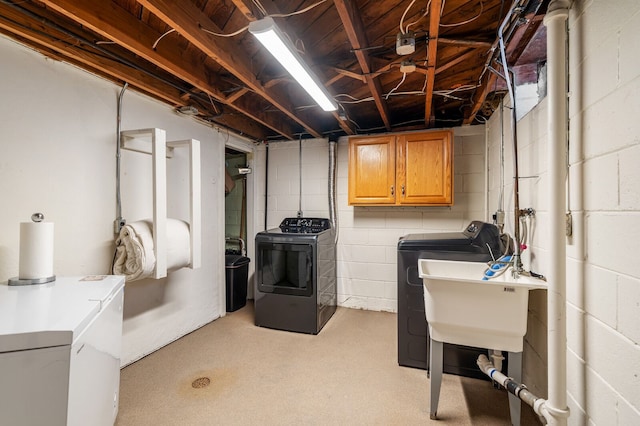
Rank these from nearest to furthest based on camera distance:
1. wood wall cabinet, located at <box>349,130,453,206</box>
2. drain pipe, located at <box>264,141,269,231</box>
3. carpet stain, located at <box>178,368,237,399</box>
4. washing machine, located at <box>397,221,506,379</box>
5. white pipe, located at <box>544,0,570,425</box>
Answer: white pipe, located at <box>544,0,570,425</box> < carpet stain, located at <box>178,368,237,399</box> < washing machine, located at <box>397,221,506,379</box> < wood wall cabinet, located at <box>349,130,453,206</box> < drain pipe, located at <box>264,141,269,231</box>

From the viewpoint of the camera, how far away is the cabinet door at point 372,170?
3.16 metres

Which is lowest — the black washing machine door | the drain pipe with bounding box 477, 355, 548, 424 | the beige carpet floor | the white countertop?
the beige carpet floor

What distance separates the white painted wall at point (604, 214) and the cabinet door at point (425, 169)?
1720mm

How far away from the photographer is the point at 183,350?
8.20 ft

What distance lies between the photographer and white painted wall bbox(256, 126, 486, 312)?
322 centimetres

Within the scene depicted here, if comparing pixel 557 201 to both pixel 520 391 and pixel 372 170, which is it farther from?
pixel 372 170

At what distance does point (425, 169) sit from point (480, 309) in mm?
1808

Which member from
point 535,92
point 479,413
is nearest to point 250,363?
point 479,413

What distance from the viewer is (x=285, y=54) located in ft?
5.14

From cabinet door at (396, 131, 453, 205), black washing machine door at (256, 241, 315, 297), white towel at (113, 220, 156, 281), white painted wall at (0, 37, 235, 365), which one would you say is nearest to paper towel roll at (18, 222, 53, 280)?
white painted wall at (0, 37, 235, 365)

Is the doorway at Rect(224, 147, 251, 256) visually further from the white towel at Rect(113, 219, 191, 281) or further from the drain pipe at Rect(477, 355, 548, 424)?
the drain pipe at Rect(477, 355, 548, 424)

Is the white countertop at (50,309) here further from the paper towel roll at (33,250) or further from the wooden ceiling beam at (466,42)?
the wooden ceiling beam at (466,42)

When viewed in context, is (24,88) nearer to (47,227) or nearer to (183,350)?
(47,227)

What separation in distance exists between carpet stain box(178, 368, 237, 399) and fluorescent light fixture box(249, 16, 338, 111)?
2.20 meters
